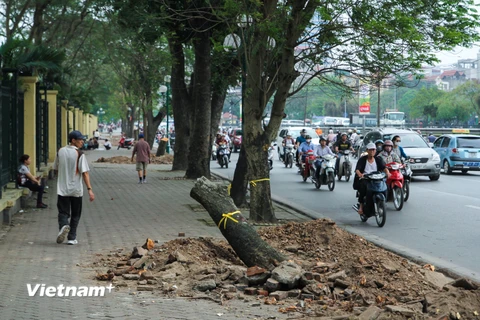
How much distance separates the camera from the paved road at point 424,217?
12.1 meters

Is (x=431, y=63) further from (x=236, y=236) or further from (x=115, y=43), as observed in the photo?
(x=115, y=43)

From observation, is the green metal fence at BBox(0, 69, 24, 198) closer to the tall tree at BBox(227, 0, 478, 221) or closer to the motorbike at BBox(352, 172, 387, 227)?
the tall tree at BBox(227, 0, 478, 221)

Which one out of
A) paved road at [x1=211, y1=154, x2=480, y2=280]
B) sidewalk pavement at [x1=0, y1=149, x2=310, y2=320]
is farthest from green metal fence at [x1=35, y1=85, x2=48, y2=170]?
paved road at [x1=211, y1=154, x2=480, y2=280]

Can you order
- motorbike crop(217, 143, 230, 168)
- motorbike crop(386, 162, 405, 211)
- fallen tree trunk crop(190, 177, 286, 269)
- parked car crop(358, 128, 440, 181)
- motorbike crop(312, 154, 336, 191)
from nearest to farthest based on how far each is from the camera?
fallen tree trunk crop(190, 177, 286, 269)
motorbike crop(386, 162, 405, 211)
motorbike crop(312, 154, 336, 191)
parked car crop(358, 128, 440, 181)
motorbike crop(217, 143, 230, 168)

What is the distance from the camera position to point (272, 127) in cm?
1569

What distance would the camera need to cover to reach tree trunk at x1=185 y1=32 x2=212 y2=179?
81.5ft

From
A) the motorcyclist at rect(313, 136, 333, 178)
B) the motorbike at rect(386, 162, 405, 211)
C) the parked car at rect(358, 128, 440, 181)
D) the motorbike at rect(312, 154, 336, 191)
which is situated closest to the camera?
the motorbike at rect(386, 162, 405, 211)

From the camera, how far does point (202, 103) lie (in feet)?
83.1

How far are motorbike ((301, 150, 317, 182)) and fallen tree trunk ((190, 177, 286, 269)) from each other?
49.2 ft

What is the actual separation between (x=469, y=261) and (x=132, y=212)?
8140 millimetres

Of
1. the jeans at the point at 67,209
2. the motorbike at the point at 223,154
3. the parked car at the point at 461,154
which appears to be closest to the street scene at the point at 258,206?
the jeans at the point at 67,209

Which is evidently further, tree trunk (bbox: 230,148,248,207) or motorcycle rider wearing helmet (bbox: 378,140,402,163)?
motorcycle rider wearing helmet (bbox: 378,140,402,163)

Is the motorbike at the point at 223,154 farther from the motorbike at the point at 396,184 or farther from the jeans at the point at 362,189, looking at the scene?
the jeans at the point at 362,189

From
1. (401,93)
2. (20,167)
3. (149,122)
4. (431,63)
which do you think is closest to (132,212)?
(20,167)
